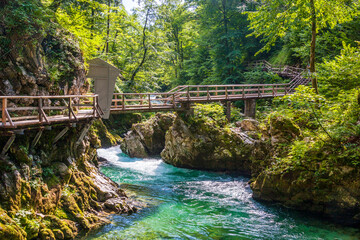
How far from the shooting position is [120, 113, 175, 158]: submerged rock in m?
19.8

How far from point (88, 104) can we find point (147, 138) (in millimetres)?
9924

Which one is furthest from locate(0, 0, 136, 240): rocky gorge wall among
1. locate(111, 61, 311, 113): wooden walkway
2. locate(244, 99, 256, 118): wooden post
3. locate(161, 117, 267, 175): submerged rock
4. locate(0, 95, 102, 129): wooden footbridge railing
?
locate(244, 99, 256, 118): wooden post

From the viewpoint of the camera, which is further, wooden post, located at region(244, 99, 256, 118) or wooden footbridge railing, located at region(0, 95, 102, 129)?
wooden post, located at region(244, 99, 256, 118)

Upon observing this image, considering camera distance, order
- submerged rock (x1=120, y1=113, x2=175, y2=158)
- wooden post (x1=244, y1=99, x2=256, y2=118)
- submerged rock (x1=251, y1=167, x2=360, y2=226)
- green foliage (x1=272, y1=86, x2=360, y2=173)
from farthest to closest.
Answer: wooden post (x1=244, y1=99, x2=256, y2=118), submerged rock (x1=120, y1=113, x2=175, y2=158), green foliage (x1=272, y1=86, x2=360, y2=173), submerged rock (x1=251, y1=167, x2=360, y2=226)

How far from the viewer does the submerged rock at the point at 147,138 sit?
1980cm

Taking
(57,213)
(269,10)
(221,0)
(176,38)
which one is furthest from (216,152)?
(176,38)

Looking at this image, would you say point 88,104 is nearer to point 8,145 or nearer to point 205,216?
point 8,145

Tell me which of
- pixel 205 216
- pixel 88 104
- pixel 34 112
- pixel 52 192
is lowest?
pixel 205 216

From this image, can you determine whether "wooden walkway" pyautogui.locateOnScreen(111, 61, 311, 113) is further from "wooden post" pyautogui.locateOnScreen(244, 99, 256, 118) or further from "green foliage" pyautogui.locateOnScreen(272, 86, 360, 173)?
"green foliage" pyautogui.locateOnScreen(272, 86, 360, 173)

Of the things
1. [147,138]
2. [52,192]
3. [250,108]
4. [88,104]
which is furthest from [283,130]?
[147,138]

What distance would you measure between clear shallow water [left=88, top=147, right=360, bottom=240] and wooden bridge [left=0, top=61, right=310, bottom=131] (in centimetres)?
379

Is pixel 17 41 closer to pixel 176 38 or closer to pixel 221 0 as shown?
pixel 221 0

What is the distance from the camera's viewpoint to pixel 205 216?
979 cm

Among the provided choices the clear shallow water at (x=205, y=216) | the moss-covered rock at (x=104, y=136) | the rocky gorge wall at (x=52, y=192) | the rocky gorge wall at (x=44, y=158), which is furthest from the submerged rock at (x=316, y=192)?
the moss-covered rock at (x=104, y=136)
